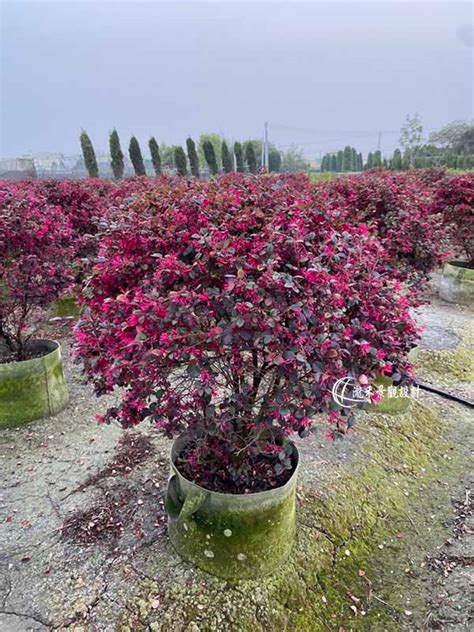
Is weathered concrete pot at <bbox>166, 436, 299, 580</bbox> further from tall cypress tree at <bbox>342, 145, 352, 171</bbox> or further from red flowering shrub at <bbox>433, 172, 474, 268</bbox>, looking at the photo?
tall cypress tree at <bbox>342, 145, 352, 171</bbox>

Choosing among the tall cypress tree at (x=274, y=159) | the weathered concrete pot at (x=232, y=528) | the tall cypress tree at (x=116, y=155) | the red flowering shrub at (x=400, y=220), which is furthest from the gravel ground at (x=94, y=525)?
the tall cypress tree at (x=274, y=159)

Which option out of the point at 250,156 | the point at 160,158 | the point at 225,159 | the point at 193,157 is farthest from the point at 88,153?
the point at 250,156

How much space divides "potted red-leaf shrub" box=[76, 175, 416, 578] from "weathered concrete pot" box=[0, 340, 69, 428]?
115cm

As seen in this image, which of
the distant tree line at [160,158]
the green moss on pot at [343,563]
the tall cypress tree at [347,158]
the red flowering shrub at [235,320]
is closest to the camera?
the red flowering shrub at [235,320]

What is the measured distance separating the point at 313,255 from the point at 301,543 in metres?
1.16

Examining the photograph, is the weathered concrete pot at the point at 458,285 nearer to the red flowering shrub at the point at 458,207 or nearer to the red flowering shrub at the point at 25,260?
the red flowering shrub at the point at 458,207

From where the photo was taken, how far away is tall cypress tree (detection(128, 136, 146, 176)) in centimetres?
1736

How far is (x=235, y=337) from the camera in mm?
1221

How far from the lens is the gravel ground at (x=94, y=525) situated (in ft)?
5.07

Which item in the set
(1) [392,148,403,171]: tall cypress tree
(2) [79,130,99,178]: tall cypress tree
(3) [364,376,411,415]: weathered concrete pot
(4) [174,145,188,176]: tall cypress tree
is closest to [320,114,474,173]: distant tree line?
(1) [392,148,403,171]: tall cypress tree

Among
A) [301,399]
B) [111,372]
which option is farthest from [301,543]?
[111,372]

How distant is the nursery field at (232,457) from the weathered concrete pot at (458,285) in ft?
9.81

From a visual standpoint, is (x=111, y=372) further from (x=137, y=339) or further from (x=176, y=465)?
(x=176, y=465)

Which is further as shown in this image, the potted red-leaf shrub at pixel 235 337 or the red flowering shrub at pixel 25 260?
the red flowering shrub at pixel 25 260
